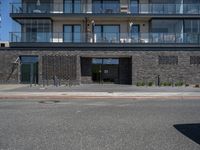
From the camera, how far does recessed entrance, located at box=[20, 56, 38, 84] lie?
40.5m

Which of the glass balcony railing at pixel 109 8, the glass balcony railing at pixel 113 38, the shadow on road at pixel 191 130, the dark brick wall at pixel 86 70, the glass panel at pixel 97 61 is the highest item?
the glass balcony railing at pixel 109 8

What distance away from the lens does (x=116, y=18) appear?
42594 mm

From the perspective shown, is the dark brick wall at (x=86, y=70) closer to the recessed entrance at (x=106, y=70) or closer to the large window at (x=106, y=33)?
the recessed entrance at (x=106, y=70)

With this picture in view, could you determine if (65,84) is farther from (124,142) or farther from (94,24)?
(124,142)

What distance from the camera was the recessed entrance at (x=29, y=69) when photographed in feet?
133

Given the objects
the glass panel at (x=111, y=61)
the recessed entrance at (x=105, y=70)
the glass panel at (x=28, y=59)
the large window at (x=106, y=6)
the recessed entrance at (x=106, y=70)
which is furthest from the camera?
the glass panel at (x=111, y=61)

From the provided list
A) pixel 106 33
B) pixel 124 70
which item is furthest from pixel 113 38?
pixel 124 70

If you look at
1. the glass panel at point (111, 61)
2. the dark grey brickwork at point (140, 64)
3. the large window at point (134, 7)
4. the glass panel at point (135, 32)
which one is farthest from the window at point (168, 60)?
the large window at point (134, 7)

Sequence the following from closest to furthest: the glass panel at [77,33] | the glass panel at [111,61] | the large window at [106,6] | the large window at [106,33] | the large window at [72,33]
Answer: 1. the large window at [106,33]
2. the glass panel at [77,33]
3. the large window at [72,33]
4. the large window at [106,6]
5. the glass panel at [111,61]

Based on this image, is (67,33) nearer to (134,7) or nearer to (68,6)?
(68,6)

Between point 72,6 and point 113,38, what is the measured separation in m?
5.92

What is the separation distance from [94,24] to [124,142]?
35181 millimetres

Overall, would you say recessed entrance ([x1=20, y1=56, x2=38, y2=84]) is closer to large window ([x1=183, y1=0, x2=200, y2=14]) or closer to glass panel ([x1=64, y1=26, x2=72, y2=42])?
glass panel ([x1=64, y1=26, x2=72, y2=42])

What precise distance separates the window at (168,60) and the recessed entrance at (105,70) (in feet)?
16.8
